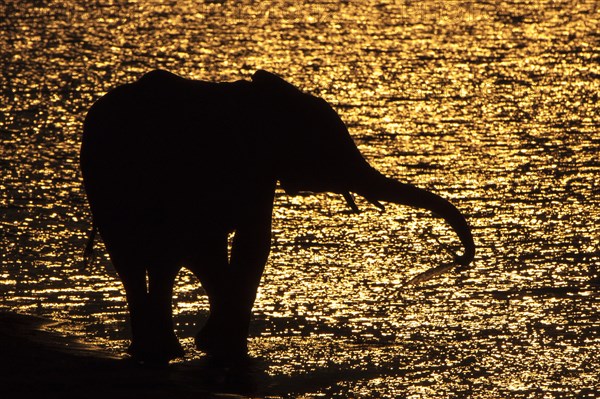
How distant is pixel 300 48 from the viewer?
57156 mm

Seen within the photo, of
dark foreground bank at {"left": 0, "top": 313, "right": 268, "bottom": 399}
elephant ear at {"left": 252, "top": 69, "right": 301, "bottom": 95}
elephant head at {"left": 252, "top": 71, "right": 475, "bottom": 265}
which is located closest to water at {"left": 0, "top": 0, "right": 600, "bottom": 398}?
dark foreground bank at {"left": 0, "top": 313, "right": 268, "bottom": 399}

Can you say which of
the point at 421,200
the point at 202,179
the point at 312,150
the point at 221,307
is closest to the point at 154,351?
the point at 221,307

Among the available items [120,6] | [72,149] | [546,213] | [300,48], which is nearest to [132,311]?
[546,213]

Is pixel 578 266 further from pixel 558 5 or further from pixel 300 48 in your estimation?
pixel 558 5

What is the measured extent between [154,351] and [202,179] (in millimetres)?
1872

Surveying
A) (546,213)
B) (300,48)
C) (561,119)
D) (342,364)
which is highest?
(300,48)

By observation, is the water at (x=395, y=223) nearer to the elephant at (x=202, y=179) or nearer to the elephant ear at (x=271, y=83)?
the elephant at (x=202, y=179)

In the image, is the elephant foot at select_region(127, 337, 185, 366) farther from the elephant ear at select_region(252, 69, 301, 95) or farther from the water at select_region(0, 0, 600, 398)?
the elephant ear at select_region(252, 69, 301, 95)

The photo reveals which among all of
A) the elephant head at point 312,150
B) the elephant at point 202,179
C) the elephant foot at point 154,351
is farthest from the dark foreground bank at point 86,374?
the elephant head at point 312,150

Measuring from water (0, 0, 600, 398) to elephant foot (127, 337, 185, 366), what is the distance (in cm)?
87

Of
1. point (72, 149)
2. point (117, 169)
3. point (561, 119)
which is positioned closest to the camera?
point (117, 169)

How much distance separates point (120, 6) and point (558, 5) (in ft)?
67.6

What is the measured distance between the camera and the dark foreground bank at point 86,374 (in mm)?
14797

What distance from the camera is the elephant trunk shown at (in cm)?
1652
